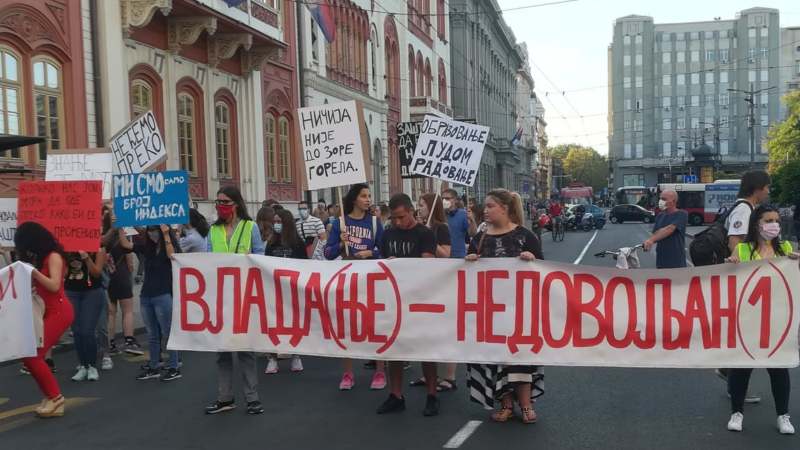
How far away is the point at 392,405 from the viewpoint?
652cm

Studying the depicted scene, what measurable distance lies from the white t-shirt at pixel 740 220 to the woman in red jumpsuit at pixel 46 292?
545cm

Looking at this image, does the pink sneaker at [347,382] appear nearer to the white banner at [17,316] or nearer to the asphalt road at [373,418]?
the asphalt road at [373,418]

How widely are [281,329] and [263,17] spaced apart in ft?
55.7

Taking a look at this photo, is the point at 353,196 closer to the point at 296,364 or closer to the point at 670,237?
the point at 296,364

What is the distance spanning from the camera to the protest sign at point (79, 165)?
9477 millimetres

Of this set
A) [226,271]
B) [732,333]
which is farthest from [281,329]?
[732,333]

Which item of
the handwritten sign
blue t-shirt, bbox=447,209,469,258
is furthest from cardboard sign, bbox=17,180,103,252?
blue t-shirt, bbox=447,209,469,258

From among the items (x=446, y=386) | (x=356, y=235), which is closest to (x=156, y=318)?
(x=356, y=235)

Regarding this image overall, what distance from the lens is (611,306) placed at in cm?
597

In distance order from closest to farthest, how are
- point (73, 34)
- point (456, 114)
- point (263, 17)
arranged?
point (73, 34)
point (263, 17)
point (456, 114)

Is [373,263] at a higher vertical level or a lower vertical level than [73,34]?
lower

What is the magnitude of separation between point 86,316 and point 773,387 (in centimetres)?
616

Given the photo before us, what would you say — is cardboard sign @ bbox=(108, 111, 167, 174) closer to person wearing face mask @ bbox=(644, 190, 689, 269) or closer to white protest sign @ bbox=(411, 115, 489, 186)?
white protest sign @ bbox=(411, 115, 489, 186)

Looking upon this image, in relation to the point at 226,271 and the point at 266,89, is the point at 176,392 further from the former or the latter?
the point at 266,89
